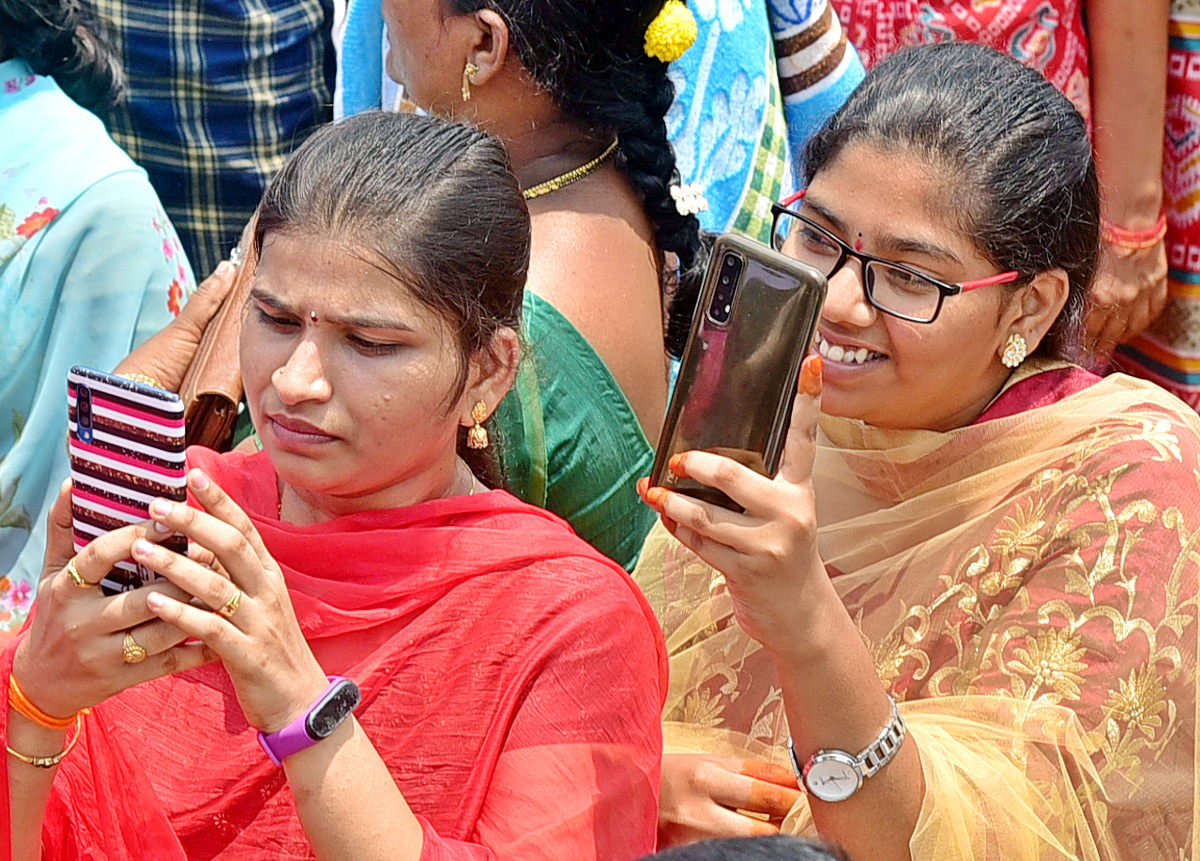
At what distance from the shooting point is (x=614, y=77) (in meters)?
2.80

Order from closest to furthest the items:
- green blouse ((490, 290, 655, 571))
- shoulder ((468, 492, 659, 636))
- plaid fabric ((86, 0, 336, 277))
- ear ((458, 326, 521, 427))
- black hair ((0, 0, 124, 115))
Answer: shoulder ((468, 492, 659, 636)) → ear ((458, 326, 521, 427)) → green blouse ((490, 290, 655, 571)) → black hair ((0, 0, 124, 115)) → plaid fabric ((86, 0, 336, 277))

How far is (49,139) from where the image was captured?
10.4 feet

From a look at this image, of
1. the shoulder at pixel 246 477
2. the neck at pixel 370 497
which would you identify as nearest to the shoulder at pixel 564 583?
the neck at pixel 370 497

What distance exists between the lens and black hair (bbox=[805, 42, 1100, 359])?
225cm

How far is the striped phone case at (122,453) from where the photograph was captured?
5.47 feet

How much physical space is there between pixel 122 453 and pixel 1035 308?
1381 millimetres

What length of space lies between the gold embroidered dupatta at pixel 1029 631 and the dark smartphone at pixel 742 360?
50 cm

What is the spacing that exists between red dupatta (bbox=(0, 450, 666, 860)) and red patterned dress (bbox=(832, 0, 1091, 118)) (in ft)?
5.95

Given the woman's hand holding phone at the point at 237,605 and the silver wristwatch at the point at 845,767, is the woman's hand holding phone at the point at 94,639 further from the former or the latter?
the silver wristwatch at the point at 845,767

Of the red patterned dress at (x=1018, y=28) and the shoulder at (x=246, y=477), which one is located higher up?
the red patterned dress at (x=1018, y=28)

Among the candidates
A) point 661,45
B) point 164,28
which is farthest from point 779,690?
point 164,28

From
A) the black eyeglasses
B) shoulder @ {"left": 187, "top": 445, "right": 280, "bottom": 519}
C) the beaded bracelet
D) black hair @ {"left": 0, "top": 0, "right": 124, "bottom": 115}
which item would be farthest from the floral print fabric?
the beaded bracelet

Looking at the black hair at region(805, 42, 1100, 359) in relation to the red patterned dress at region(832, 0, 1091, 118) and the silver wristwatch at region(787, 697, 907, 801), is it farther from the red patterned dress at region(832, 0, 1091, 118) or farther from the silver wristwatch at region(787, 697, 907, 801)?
the red patterned dress at region(832, 0, 1091, 118)

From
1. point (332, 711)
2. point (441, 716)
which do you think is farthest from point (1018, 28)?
point (332, 711)
